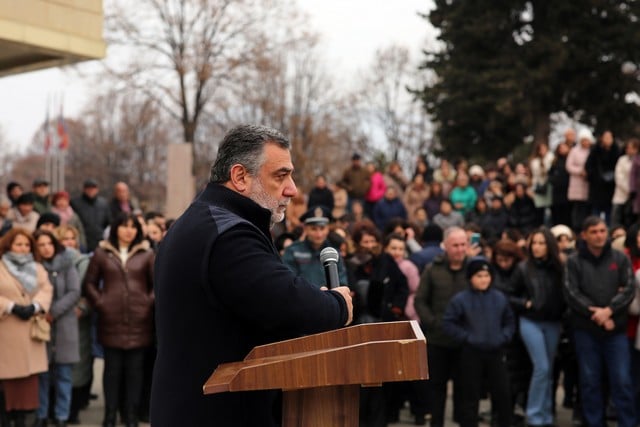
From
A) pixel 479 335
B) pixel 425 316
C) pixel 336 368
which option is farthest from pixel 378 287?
pixel 336 368

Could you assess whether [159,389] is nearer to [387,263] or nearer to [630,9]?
[387,263]

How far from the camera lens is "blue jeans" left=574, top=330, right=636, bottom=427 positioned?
10.1 metres

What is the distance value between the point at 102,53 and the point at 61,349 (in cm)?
549

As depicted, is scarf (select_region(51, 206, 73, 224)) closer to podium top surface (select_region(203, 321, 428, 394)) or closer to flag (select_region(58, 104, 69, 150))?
podium top surface (select_region(203, 321, 428, 394))

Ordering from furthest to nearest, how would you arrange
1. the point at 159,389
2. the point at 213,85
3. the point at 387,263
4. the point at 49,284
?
the point at 213,85 < the point at 387,263 < the point at 49,284 < the point at 159,389

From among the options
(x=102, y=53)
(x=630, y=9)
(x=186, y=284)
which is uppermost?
(x=630, y=9)

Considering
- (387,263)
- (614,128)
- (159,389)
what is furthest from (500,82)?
(159,389)

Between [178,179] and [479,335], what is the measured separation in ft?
52.9

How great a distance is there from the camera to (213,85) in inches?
1517

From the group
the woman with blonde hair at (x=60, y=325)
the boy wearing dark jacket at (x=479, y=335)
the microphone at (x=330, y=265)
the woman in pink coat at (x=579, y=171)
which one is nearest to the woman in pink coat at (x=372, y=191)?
the woman in pink coat at (x=579, y=171)

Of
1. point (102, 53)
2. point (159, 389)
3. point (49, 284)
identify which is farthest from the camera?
point (102, 53)

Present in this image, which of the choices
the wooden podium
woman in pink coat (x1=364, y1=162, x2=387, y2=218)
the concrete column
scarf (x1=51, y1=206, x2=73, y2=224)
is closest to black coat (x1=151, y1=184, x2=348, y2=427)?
the wooden podium

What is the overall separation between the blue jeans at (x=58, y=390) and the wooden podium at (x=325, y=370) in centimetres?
750

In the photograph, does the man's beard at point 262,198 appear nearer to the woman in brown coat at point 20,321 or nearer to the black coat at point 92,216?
the woman in brown coat at point 20,321
